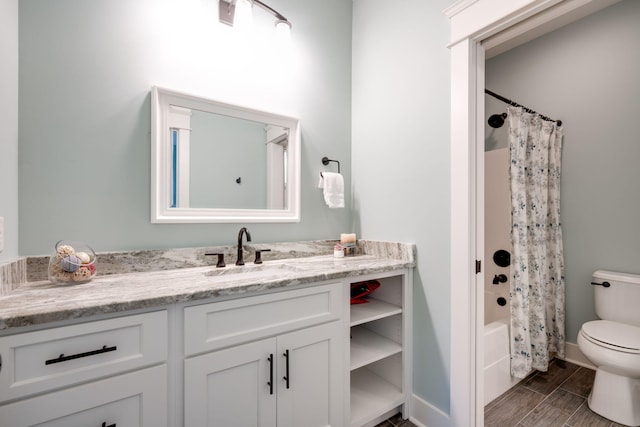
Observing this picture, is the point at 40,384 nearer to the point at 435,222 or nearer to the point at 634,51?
the point at 435,222

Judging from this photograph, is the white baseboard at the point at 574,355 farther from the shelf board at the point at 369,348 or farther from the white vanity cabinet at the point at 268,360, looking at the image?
the white vanity cabinet at the point at 268,360

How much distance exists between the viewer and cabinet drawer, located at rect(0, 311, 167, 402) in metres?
0.74

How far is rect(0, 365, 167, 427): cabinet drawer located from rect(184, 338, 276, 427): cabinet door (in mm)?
91

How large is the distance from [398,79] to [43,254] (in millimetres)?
1953

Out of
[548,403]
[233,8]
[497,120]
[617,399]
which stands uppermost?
[233,8]

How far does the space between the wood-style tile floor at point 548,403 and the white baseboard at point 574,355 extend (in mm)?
78

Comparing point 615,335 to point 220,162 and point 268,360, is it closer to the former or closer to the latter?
point 268,360

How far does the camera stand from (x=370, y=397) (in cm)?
154

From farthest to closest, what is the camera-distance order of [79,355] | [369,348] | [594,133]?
[594,133], [369,348], [79,355]

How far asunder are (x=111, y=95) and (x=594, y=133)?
3.14m

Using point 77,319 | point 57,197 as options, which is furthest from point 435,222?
point 57,197

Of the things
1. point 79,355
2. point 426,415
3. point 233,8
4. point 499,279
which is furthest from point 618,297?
point 233,8

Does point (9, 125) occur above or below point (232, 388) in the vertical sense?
above

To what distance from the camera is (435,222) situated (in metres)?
1.49
